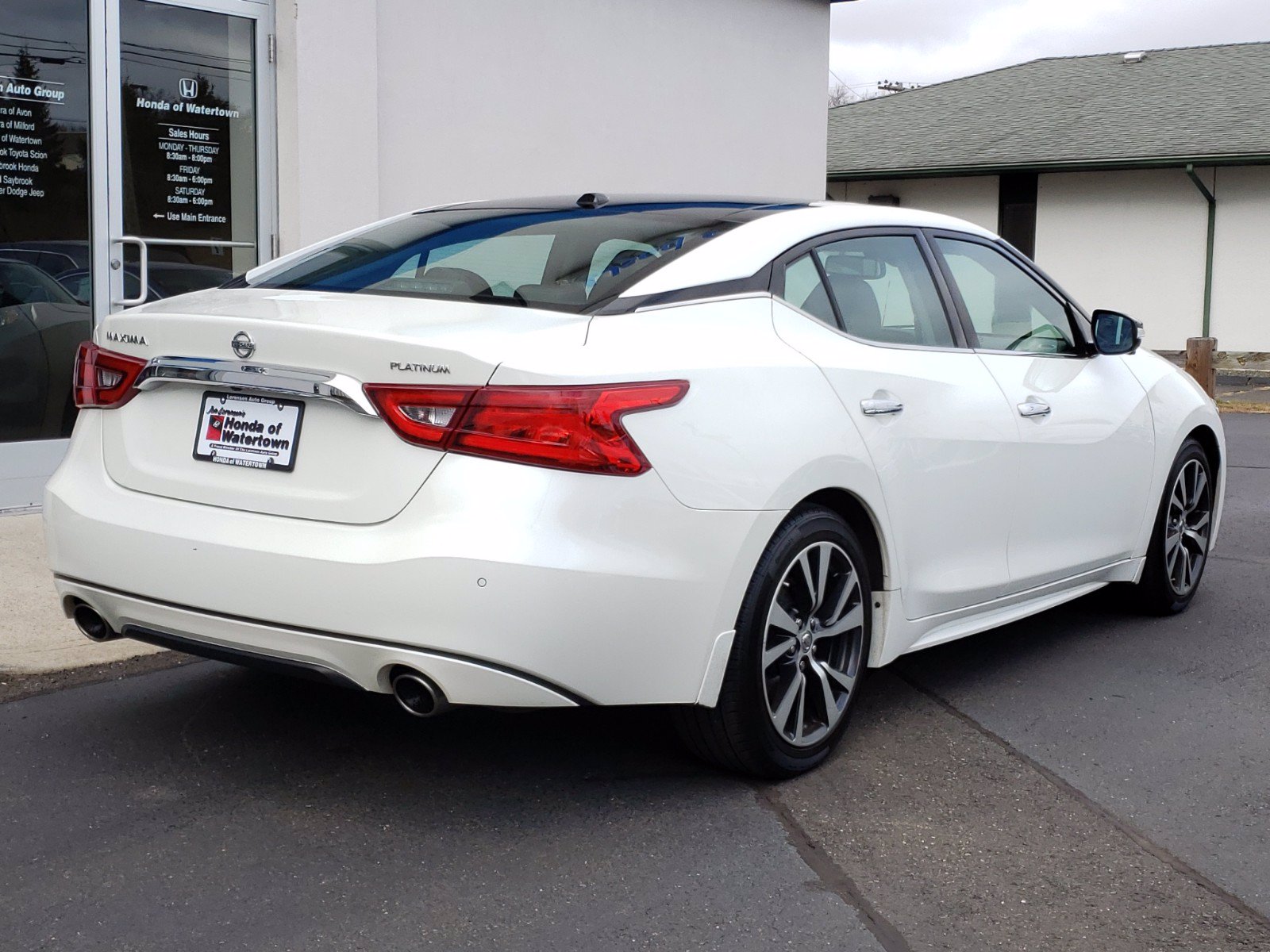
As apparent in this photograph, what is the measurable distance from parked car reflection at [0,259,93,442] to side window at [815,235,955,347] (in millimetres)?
4942

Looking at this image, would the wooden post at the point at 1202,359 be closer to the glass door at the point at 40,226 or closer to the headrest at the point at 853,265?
the glass door at the point at 40,226

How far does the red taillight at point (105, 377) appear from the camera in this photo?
12.5 ft

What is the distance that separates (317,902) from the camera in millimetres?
3213

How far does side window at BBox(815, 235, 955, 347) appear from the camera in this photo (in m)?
4.39

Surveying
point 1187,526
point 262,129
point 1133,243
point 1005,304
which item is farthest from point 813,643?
point 1133,243

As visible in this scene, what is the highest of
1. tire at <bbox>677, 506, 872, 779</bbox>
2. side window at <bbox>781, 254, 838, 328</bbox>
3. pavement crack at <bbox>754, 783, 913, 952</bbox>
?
side window at <bbox>781, 254, 838, 328</bbox>

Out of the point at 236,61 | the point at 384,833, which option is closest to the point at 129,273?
the point at 236,61

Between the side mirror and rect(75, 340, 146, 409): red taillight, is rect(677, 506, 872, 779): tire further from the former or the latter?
the side mirror

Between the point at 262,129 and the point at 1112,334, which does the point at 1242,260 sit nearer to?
the point at 262,129

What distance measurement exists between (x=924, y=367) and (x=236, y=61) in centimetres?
557

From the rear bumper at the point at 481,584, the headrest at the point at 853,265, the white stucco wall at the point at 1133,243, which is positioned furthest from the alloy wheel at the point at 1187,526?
the white stucco wall at the point at 1133,243

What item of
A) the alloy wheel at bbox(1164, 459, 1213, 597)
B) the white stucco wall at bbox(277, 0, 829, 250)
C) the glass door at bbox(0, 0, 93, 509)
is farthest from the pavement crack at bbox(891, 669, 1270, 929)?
the white stucco wall at bbox(277, 0, 829, 250)

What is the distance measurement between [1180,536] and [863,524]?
2506 mm

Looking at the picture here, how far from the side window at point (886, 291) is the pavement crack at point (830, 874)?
1361mm
